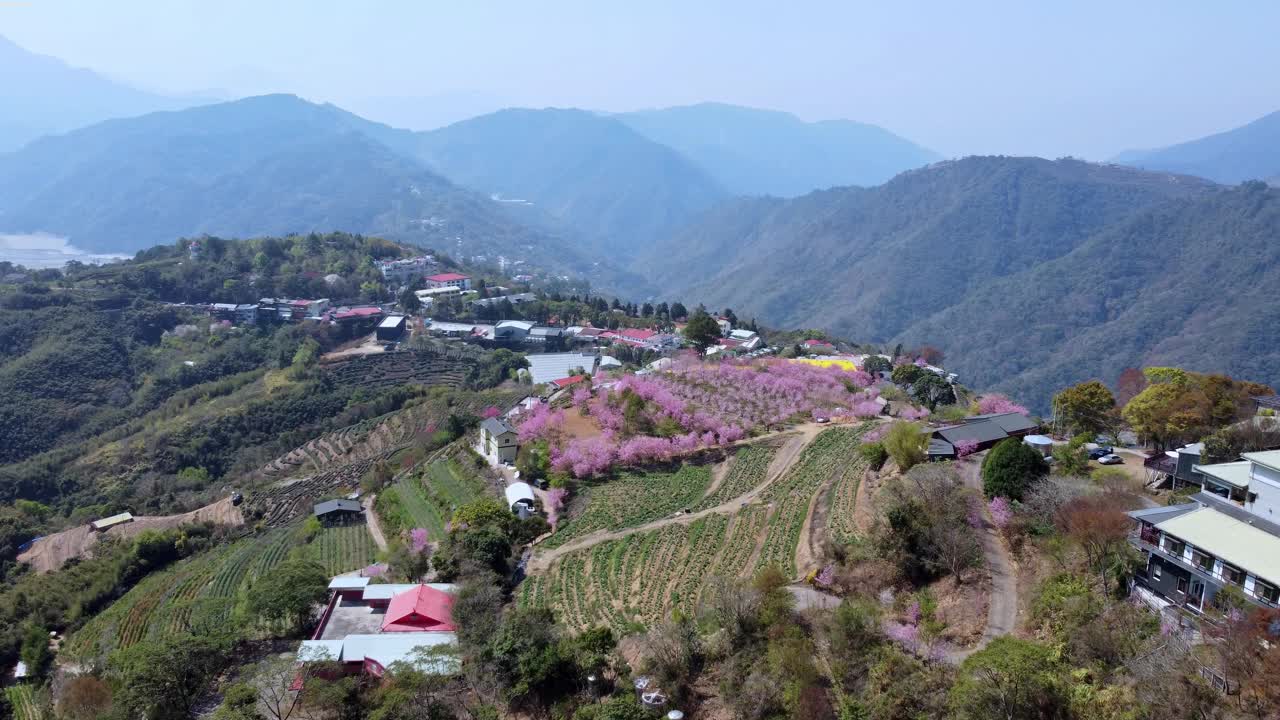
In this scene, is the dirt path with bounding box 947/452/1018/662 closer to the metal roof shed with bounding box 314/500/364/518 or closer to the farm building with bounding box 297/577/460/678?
the farm building with bounding box 297/577/460/678

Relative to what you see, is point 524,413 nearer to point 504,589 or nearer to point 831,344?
point 504,589

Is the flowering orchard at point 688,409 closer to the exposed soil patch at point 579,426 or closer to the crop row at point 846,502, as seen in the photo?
the exposed soil patch at point 579,426

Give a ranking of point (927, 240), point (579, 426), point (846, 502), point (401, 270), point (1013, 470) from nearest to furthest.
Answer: point (1013, 470), point (846, 502), point (579, 426), point (401, 270), point (927, 240)

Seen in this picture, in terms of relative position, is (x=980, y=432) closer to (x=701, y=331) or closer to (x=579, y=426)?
(x=579, y=426)

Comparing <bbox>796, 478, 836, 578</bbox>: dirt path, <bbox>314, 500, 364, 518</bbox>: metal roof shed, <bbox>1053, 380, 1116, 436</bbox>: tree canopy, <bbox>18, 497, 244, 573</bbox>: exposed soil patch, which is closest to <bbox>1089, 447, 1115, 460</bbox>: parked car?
<bbox>1053, 380, 1116, 436</bbox>: tree canopy

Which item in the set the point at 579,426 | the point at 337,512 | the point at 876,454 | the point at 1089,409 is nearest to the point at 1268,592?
the point at 876,454

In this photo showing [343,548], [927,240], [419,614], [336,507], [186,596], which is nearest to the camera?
[419,614]

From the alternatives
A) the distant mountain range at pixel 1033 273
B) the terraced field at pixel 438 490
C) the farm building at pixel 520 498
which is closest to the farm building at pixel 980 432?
the farm building at pixel 520 498
